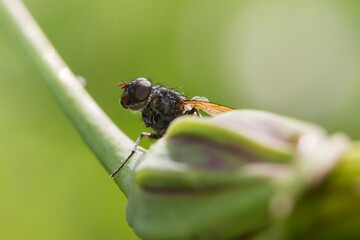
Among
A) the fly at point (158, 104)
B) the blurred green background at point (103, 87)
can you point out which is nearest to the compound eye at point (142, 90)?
the fly at point (158, 104)

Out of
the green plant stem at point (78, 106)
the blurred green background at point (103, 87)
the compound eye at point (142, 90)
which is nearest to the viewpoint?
the green plant stem at point (78, 106)

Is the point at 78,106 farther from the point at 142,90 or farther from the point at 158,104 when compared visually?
the point at 158,104

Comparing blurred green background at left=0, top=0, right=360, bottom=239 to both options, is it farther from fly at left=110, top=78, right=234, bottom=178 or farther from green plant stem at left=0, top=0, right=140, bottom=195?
green plant stem at left=0, top=0, right=140, bottom=195

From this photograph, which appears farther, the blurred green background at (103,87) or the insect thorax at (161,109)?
the blurred green background at (103,87)

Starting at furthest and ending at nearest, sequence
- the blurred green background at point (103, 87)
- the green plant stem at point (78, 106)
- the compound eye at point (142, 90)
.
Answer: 1. the blurred green background at point (103, 87)
2. the compound eye at point (142, 90)
3. the green plant stem at point (78, 106)

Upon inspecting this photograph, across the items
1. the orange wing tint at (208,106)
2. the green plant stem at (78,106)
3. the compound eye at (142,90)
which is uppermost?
the orange wing tint at (208,106)

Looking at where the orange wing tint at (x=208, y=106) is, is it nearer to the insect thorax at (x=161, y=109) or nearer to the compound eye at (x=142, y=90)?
the insect thorax at (x=161, y=109)

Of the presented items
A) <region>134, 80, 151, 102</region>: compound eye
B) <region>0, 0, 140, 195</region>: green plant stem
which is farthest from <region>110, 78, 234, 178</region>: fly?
<region>0, 0, 140, 195</region>: green plant stem

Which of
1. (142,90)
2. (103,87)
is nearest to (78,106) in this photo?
(142,90)

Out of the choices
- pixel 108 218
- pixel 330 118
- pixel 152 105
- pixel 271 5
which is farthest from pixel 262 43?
pixel 152 105

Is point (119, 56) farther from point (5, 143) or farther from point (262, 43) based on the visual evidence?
point (262, 43)
